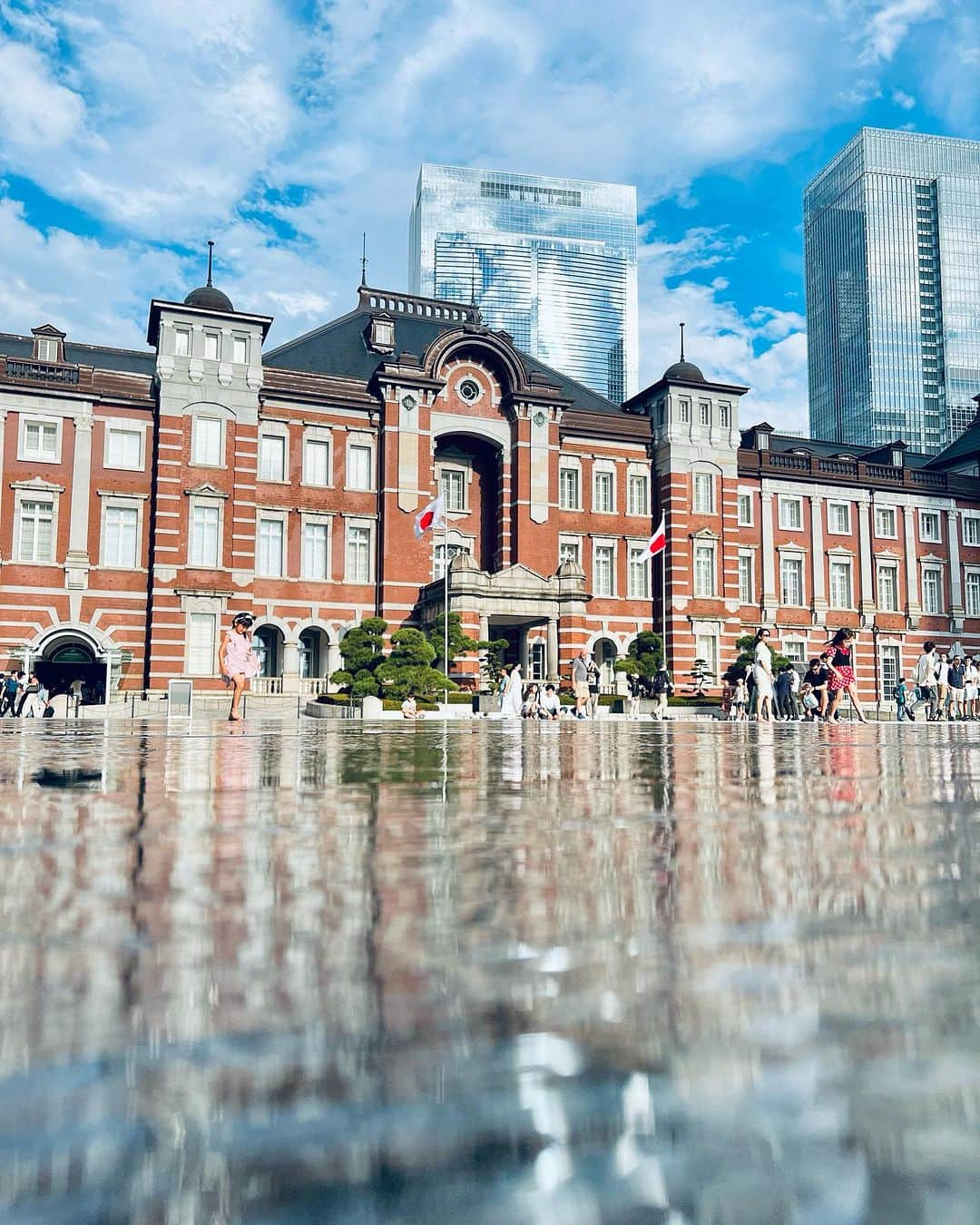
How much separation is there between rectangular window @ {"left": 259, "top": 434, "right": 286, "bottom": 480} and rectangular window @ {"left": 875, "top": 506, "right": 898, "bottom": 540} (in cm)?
2482

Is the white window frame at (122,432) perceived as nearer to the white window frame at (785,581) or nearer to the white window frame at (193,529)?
the white window frame at (193,529)

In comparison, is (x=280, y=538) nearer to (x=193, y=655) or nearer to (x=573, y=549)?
(x=193, y=655)

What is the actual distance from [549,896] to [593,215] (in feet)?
545

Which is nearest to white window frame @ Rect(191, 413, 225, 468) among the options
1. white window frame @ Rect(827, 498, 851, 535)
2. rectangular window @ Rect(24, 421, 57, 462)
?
rectangular window @ Rect(24, 421, 57, 462)

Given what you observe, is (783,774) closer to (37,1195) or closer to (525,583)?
(37,1195)

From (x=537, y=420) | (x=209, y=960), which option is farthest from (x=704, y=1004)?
(x=537, y=420)

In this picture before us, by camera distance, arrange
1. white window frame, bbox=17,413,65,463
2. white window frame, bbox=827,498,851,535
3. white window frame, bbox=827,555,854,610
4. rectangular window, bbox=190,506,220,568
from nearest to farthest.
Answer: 1. white window frame, bbox=17,413,65,463
2. rectangular window, bbox=190,506,220,568
3. white window frame, bbox=827,555,854,610
4. white window frame, bbox=827,498,851,535

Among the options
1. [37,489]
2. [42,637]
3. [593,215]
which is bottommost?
[42,637]

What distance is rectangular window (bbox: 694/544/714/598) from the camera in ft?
114

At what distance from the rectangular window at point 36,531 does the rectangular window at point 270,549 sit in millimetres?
6232

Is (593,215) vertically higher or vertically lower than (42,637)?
higher

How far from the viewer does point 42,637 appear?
2750cm

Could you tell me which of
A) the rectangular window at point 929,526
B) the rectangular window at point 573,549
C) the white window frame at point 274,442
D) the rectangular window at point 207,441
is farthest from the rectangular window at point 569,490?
the rectangular window at point 929,526

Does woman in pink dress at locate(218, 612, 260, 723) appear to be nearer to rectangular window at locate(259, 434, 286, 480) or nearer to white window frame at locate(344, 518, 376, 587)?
white window frame at locate(344, 518, 376, 587)
